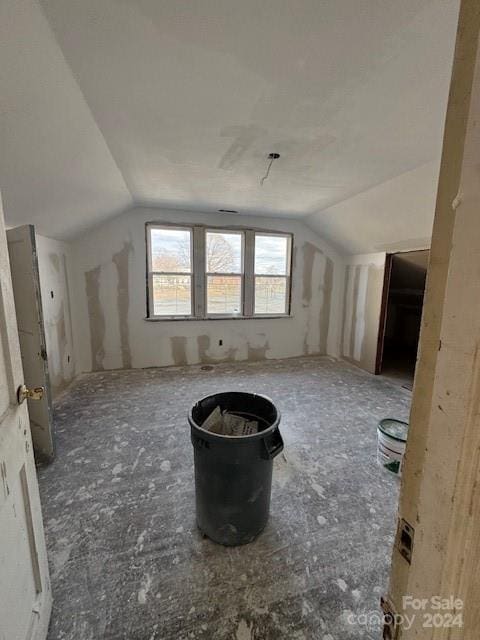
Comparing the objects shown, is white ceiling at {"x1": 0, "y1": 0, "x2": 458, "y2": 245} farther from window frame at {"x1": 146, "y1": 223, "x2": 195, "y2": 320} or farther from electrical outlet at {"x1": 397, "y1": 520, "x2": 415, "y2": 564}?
electrical outlet at {"x1": 397, "y1": 520, "x2": 415, "y2": 564}

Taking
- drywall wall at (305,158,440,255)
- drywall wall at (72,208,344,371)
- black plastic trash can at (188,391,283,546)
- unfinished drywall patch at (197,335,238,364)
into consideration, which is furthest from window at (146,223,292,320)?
black plastic trash can at (188,391,283,546)

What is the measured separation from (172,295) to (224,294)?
31.8 inches

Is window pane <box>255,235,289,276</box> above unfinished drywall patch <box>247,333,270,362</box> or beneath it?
above

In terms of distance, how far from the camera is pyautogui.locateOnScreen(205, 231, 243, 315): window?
4.23 meters

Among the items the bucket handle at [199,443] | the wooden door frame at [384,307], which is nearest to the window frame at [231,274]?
the wooden door frame at [384,307]

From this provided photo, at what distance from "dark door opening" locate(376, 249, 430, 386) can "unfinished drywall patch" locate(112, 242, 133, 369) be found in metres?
3.69

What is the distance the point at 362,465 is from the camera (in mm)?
2096

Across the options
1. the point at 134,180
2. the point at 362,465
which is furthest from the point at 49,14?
the point at 362,465

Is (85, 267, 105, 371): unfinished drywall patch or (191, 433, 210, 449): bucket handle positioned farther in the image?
(85, 267, 105, 371): unfinished drywall patch

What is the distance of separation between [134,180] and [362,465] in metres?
3.35

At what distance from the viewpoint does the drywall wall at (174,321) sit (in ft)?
12.5

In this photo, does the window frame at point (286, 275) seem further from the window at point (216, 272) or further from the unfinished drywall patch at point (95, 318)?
the unfinished drywall patch at point (95, 318)

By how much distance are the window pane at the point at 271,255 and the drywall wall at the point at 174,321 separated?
0.17m

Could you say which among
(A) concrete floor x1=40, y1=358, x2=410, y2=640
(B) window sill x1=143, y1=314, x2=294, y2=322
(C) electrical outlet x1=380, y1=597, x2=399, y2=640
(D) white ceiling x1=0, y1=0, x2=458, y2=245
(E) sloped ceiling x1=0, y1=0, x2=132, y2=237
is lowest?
(A) concrete floor x1=40, y1=358, x2=410, y2=640
